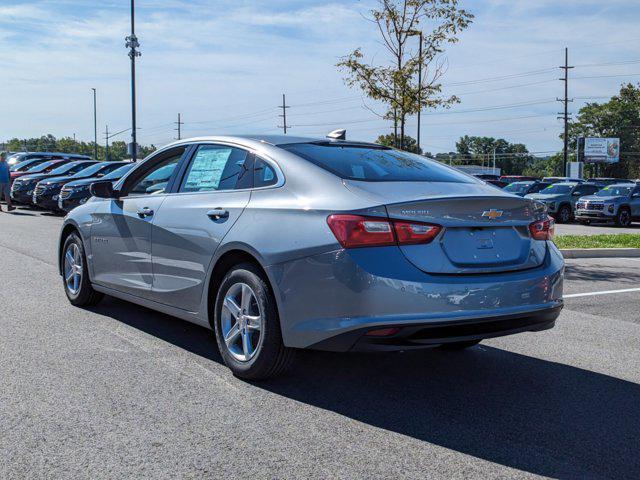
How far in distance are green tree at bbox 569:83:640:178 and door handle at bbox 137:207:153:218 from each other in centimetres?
11441

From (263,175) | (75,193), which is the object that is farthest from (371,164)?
(75,193)

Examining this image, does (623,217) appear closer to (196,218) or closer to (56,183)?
(56,183)

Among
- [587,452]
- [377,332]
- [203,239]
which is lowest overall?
[587,452]

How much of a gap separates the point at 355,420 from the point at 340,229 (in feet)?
3.45

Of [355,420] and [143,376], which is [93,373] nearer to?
[143,376]

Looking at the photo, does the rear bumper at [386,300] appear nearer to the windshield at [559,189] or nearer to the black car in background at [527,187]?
the windshield at [559,189]

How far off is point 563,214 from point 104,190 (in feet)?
78.7

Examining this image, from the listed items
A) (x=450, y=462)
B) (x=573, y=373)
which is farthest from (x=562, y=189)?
(x=450, y=462)

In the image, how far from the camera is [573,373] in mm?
5211

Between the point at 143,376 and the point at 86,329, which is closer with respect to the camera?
the point at 143,376

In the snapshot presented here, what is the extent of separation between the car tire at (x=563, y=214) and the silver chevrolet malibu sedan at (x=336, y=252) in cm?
2352

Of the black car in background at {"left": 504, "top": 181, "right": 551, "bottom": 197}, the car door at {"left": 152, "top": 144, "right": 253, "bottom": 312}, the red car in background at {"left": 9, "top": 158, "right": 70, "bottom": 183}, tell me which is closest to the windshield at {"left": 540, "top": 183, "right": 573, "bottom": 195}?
the black car in background at {"left": 504, "top": 181, "right": 551, "bottom": 197}

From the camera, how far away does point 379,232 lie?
4.13 m

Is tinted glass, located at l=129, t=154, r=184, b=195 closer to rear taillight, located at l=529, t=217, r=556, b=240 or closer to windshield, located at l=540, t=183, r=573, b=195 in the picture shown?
rear taillight, located at l=529, t=217, r=556, b=240
